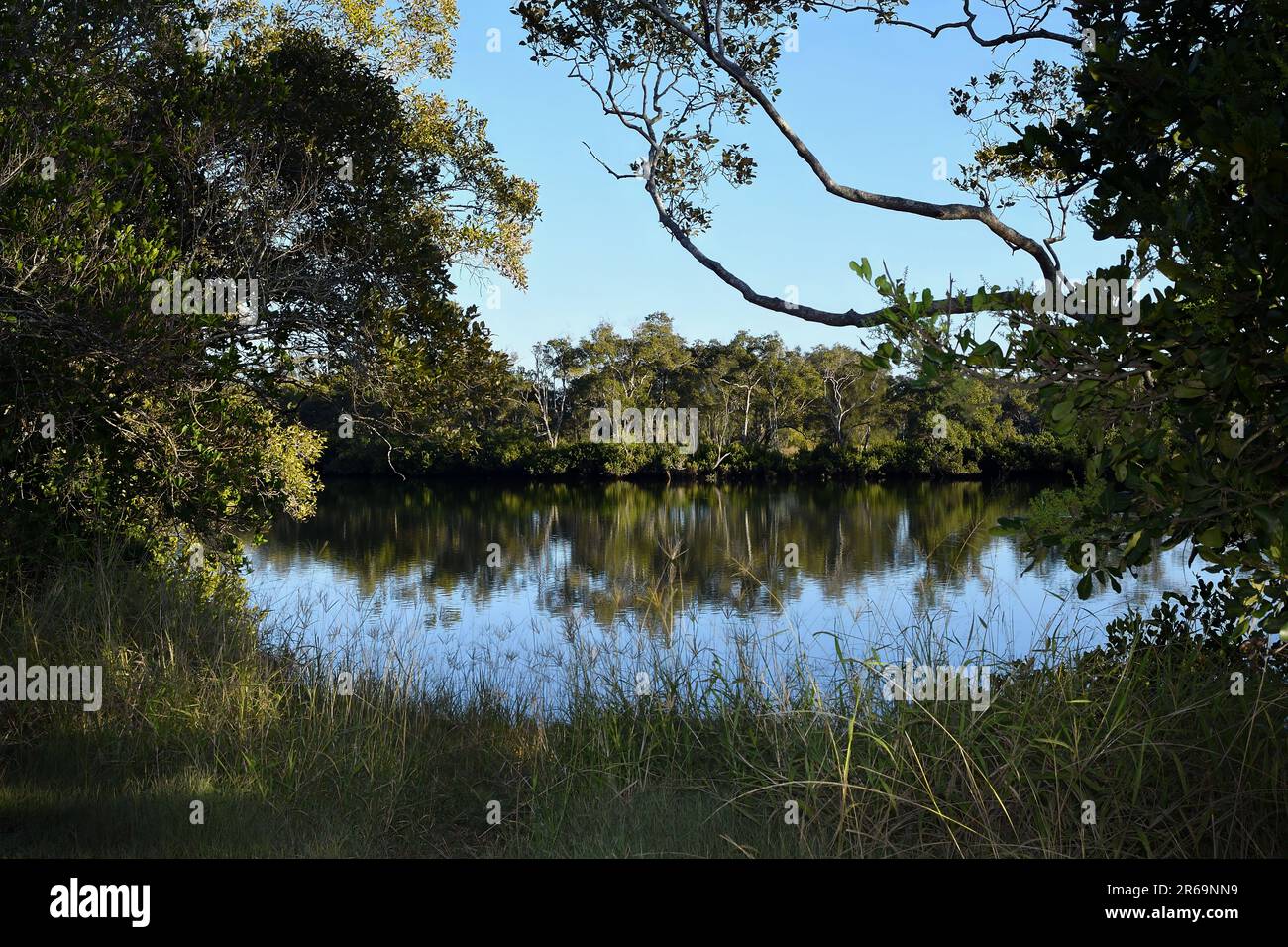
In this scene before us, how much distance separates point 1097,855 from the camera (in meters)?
3.99

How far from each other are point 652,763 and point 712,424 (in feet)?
155

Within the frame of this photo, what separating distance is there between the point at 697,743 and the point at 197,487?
518 cm

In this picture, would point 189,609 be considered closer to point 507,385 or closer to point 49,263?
point 49,263

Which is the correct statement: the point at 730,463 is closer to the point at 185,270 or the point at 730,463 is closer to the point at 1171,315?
the point at 185,270

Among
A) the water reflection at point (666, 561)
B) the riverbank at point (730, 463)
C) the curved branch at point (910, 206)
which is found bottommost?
the water reflection at point (666, 561)

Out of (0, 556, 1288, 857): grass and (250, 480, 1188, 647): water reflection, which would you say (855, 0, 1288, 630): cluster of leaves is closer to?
(0, 556, 1288, 857): grass

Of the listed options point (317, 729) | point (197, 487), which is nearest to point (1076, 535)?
point (317, 729)

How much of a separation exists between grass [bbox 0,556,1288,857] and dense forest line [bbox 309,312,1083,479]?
39.3 meters

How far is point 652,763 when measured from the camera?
208 inches

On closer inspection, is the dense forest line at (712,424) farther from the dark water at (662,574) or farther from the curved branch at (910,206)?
the curved branch at (910,206)

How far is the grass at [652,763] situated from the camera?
4.10 metres

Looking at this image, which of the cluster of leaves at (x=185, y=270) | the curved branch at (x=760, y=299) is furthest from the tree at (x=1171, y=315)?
the cluster of leaves at (x=185, y=270)

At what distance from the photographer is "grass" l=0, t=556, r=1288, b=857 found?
4102mm

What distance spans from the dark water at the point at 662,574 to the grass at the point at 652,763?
0.66 metres
